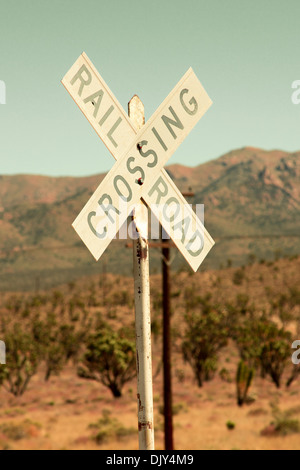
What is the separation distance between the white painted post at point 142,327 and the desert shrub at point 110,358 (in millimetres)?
31023

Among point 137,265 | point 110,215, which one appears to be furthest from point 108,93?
point 137,265

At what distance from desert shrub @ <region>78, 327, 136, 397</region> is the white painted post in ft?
102

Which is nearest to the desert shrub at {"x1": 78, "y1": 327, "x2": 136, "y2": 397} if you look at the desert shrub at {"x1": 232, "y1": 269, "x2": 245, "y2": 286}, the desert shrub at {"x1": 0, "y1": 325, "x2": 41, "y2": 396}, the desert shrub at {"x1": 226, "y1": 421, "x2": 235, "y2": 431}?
the desert shrub at {"x1": 0, "y1": 325, "x2": 41, "y2": 396}

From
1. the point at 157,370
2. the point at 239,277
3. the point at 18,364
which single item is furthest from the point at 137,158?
the point at 239,277

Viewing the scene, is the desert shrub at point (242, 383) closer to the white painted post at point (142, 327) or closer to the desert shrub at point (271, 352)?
the desert shrub at point (271, 352)

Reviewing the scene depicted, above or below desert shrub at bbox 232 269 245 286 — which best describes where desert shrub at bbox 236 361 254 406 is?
below

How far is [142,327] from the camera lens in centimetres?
323

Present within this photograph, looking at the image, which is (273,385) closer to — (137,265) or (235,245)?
(137,265)

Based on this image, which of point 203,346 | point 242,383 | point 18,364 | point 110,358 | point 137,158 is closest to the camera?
point 137,158

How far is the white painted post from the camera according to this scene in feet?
10.5

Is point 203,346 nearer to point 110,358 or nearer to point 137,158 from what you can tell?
point 110,358

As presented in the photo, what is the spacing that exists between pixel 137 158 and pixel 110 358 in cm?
3212

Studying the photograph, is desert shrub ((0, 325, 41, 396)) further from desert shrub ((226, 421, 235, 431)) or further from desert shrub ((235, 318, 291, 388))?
desert shrub ((235, 318, 291, 388))
